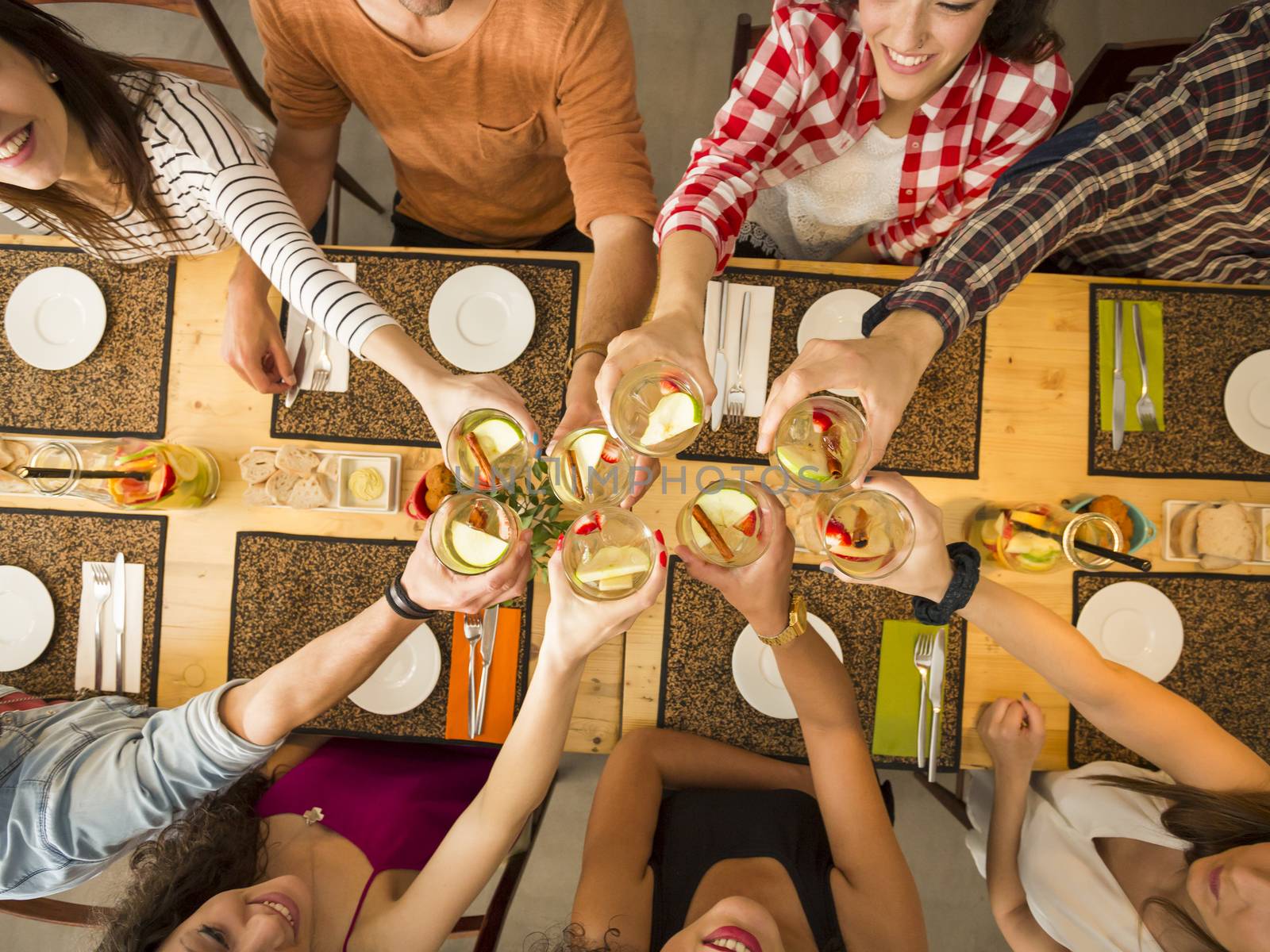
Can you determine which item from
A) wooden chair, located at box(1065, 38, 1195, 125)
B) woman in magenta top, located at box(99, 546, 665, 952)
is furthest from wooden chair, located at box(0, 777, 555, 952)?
wooden chair, located at box(1065, 38, 1195, 125)

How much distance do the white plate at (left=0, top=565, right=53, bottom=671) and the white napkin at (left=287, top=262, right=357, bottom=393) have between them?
2.62 ft

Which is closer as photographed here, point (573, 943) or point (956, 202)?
point (573, 943)

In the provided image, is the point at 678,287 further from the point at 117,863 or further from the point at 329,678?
the point at 117,863

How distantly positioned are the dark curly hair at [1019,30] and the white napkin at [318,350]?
4.18 feet

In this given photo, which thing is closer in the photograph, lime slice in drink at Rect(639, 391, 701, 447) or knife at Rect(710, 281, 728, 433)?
lime slice in drink at Rect(639, 391, 701, 447)

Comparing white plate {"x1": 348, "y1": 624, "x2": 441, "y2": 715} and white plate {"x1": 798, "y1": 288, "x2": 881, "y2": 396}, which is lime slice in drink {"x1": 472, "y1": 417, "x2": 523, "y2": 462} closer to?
white plate {"x1": 348, "y1": 624, "x2": 441, "y2": 715}

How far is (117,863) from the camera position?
2586 mm

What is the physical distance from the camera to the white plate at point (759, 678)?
1658 millimetres

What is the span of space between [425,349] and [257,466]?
0.47m

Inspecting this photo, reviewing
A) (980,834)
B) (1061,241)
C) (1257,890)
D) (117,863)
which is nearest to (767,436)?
(1061,241)

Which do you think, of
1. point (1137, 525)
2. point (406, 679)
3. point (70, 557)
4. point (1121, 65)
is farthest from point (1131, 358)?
point (70, 557)

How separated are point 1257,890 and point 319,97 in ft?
7.94

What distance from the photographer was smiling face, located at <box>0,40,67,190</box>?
127 centimetres

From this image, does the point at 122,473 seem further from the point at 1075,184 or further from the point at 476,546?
the point at 1075,184
